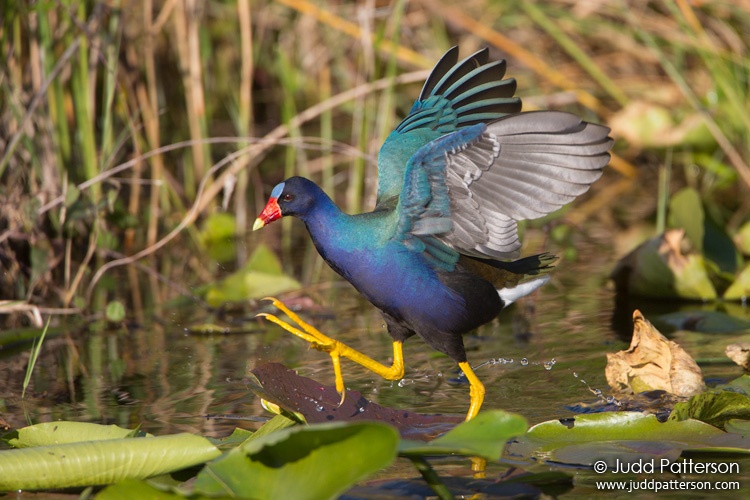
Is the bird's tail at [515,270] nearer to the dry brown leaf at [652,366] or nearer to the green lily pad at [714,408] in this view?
the dry brown leaf at [652,366]

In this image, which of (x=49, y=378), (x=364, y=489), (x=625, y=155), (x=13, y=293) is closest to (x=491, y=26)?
(x=625, y=155)

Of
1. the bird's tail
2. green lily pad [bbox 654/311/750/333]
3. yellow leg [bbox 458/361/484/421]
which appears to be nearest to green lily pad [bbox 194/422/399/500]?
yellow leg [bbox 458/361/484/421]

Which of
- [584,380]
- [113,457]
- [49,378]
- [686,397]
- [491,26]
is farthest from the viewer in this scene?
[491,26]

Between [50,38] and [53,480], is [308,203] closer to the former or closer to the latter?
[53,480]

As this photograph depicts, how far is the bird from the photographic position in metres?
2.36

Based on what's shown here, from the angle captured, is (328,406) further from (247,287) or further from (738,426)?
(247,287)

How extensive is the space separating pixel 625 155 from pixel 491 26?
42.8 inches

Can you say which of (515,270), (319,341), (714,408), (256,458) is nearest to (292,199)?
(319,341)

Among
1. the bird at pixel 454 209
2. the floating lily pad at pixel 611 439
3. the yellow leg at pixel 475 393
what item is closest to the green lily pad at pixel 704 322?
the bird at pixel 454 209

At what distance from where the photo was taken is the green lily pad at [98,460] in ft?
6.34

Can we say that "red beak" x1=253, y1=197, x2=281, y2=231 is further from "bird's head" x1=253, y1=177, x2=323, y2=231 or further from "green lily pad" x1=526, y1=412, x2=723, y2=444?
"green lily pad" x1=526, y1=412, x2=723, y2=444

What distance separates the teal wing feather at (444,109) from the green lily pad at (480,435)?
3.29 ft

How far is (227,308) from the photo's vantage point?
12.3 ft

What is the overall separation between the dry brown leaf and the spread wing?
404 mm
